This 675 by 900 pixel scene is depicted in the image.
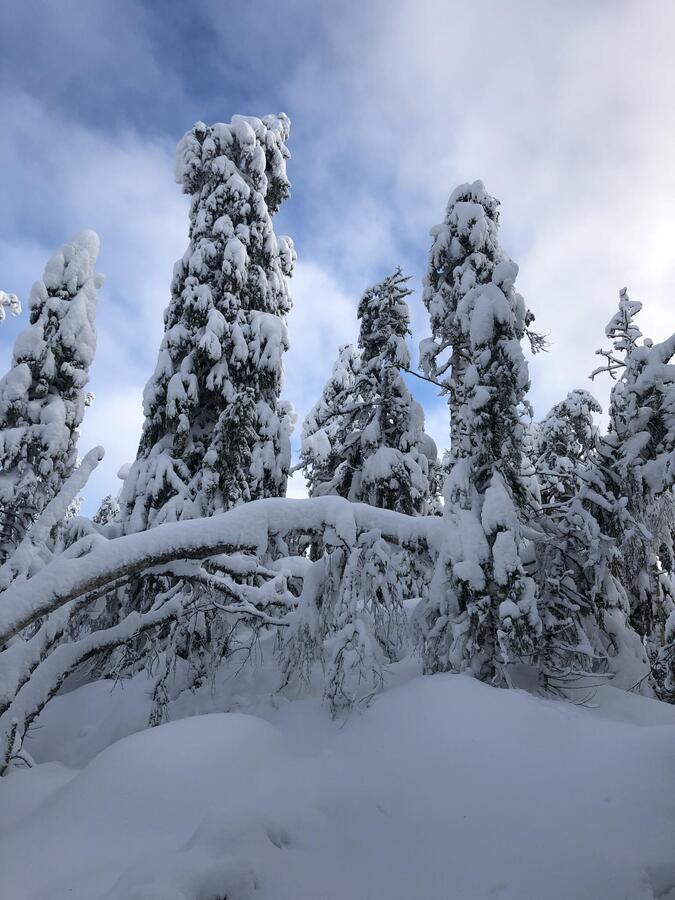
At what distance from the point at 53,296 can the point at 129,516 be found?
22.3ft

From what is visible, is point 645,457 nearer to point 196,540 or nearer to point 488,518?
point 488,518

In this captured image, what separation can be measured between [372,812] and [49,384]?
1269 centimetres

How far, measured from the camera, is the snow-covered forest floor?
329 centimetres

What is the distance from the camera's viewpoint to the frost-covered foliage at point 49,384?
12.3m

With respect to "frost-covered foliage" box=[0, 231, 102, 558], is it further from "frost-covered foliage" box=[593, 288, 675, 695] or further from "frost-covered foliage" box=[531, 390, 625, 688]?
"frost-covered foliage" box=[593, 288, 675, 695]

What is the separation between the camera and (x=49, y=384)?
13.1m

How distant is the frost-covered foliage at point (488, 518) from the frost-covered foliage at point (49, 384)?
9.64 metres

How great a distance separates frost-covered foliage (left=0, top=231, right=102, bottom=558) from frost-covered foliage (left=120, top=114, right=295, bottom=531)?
7.92ft

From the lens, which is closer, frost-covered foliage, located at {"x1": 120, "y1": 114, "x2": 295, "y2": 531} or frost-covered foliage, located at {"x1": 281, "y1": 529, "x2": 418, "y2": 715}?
frost-covered foliage, located at {"x1": 281, "y1": 529, "x2": 418, "y2": 715}

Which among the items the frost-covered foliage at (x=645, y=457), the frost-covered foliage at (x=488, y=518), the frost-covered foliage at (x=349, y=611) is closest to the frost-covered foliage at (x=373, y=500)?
the frost-covered foliage at (x=349, y=611)

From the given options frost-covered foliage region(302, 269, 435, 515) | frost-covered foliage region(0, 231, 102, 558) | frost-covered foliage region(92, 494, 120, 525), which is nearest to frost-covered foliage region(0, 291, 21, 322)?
frost-covered foliage region(0, 231, 102, 558)

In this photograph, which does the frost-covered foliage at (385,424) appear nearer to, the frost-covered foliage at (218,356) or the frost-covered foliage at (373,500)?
the frost-covered foliage at (373,500)

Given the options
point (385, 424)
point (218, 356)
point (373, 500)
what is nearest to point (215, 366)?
point (218, 356)

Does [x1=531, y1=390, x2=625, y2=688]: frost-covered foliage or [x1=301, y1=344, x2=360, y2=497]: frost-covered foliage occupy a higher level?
[x1=301, y1=344, x2=360, y2=497]: frost-covered foliage
